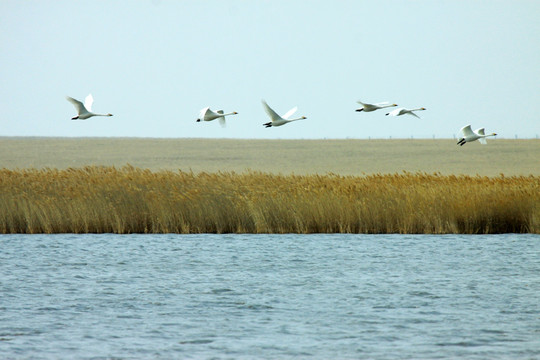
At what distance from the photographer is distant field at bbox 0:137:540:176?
195 ft

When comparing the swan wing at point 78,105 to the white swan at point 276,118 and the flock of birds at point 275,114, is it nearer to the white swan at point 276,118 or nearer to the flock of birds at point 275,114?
the flock of birds at point 275,114

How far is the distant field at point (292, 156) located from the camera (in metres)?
59.3

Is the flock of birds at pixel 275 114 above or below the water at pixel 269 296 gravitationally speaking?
above

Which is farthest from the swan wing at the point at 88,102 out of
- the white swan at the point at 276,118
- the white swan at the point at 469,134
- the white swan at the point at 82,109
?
the white swan at the point at 469,134

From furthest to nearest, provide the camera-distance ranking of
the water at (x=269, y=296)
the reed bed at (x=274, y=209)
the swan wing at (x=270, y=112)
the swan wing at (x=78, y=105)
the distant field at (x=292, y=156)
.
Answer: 1. the distant field at (x=292, y=156)
2. the reed bed at (x=274, y=209)
3. the swan wing at (x=78, y=105)
4. the swan wing at (x=270, y=112)
5. the water at (x=269, y=296)

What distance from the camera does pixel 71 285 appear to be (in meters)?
14.1

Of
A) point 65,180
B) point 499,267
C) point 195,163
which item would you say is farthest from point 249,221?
point 195,163

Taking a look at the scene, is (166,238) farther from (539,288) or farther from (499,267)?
(539,288)

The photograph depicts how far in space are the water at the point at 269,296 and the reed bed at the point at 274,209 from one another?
0.46m

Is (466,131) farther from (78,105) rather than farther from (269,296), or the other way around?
(78,105)

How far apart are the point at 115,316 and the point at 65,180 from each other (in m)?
10.6

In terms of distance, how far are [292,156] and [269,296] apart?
56.7m

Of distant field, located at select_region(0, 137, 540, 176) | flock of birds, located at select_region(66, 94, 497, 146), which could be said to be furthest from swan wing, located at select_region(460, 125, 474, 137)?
distant field, located at select_region(0, 137, 540, 176)

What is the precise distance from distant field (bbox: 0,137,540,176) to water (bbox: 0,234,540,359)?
119 ft
